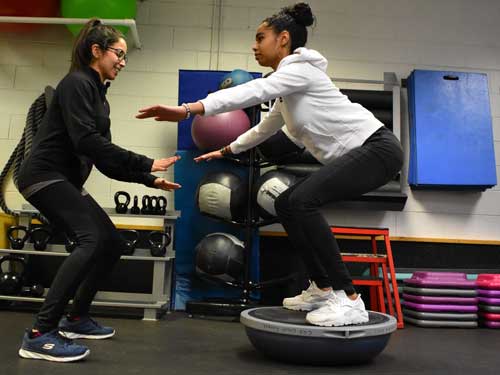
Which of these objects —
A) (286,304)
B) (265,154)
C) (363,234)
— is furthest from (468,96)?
(286,304)

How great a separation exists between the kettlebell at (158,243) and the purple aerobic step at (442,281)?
1.85 m

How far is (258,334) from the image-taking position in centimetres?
223

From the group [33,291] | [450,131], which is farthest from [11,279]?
[450,131]

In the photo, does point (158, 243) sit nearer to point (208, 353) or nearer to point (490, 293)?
point (208, 353)

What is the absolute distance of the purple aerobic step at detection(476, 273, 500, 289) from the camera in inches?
151

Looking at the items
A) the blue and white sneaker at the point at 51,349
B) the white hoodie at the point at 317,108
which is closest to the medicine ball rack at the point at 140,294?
the blue and white sneaker at the point at 51,349

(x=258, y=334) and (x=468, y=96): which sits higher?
(x=468, y=96)

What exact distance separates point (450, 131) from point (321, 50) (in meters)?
1.33

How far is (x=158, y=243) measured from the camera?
11.9 ft

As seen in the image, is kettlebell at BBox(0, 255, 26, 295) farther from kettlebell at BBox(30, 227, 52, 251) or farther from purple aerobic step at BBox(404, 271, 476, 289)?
purple aerobic step at BBox(404, 271, 476, 289)

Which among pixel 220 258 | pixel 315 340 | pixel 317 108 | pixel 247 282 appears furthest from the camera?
pixel 247 282

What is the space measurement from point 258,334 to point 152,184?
2.65 feet

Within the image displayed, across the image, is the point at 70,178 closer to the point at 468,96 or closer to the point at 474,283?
the point at 474,283

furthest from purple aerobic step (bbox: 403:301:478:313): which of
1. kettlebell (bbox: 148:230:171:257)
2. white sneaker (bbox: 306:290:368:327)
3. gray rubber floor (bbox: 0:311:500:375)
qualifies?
kettlebell (bbox: 148:230:171:257)
